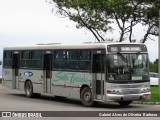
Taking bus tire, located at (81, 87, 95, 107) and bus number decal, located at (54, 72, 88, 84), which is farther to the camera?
bus number decal, located at (54, 72, 88, 84)

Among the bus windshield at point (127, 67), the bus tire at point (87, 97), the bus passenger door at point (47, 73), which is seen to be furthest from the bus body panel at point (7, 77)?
the bus windshield at point (127, 67)

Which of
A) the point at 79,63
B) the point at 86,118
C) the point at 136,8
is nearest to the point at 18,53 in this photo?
the point at 79,63

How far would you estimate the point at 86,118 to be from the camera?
17.3 m

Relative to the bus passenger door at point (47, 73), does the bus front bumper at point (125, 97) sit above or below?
below

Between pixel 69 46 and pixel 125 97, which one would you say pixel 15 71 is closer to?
pixel 69 46

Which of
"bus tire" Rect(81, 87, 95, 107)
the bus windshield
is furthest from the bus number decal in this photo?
the bus windshield

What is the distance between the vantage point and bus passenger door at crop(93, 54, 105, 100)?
2230cm

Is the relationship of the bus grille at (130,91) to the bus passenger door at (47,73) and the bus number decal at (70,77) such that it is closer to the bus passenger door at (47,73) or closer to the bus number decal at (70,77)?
the bus number decal at (70,77)

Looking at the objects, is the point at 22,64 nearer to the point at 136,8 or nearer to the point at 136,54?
the point at 136,54

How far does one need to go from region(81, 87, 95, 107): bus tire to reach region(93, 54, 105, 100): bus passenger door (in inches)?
14.4

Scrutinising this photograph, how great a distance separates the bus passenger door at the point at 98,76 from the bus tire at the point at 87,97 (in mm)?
365

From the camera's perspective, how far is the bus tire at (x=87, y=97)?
22891 millimetres

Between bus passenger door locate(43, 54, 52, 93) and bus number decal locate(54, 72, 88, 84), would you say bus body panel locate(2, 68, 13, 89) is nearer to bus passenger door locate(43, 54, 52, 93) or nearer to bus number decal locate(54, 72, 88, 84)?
bus passenger door locate(43, 54, 52, 93)

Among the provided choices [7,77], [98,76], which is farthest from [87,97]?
[7,77]
